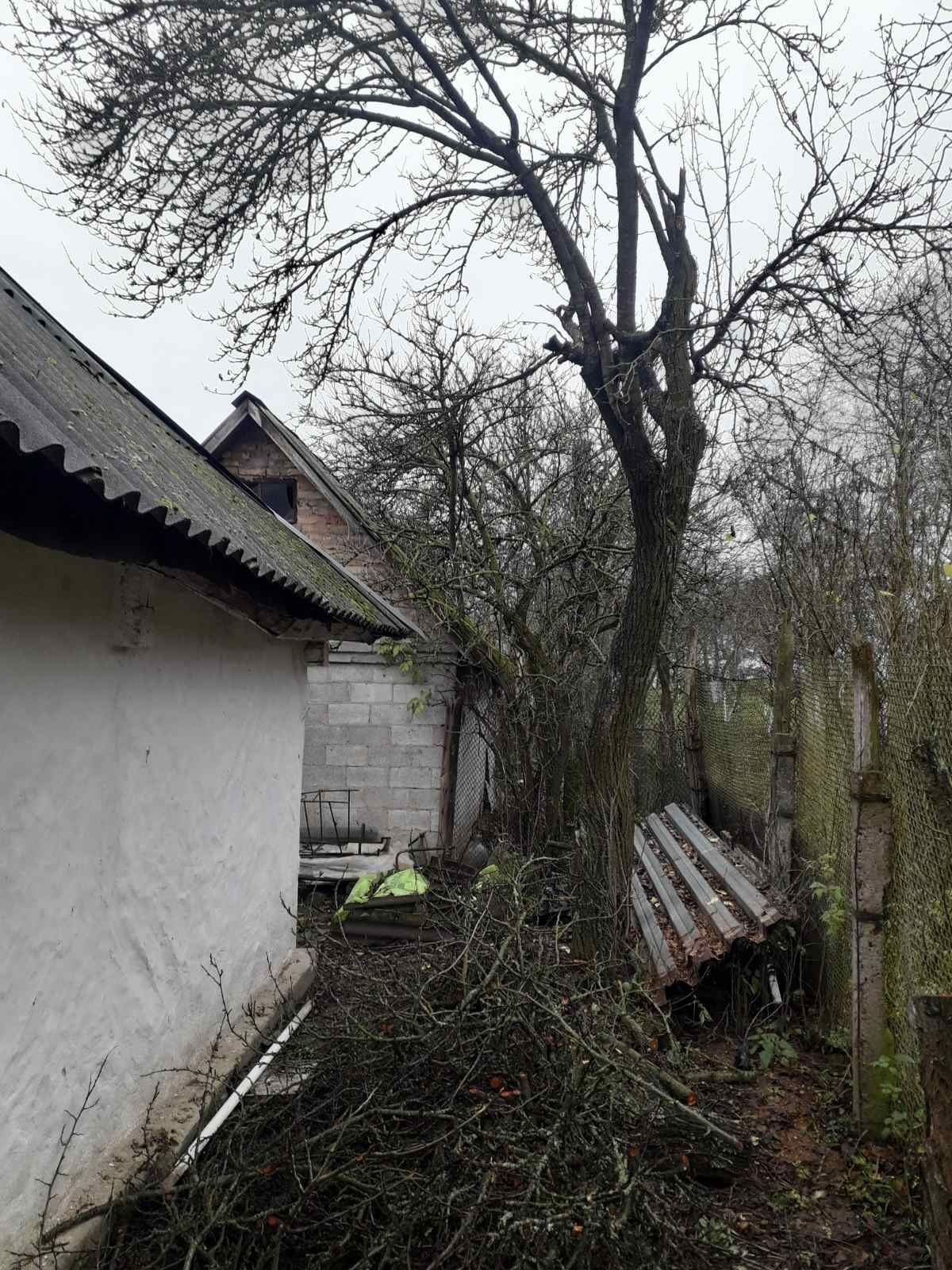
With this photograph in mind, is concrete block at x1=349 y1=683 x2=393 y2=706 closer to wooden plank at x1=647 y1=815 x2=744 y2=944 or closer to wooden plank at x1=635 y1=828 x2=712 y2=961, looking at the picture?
wooden plank at x1=635 y1=828 x2=712 y2=961

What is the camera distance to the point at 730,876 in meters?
6.11

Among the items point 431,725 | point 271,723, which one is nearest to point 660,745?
point 431,725

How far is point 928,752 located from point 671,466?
2807 mm

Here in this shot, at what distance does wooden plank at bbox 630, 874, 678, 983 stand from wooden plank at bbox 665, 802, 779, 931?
57 centimetres

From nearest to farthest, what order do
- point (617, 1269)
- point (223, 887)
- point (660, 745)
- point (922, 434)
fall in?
point (617, 1269), point (223, 887), point (922, 434), point (660, 745)

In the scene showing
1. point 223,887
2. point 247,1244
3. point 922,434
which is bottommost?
point 247,1244

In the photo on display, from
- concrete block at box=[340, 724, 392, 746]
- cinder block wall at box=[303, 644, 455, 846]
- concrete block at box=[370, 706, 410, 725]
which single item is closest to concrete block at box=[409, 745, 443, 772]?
cinder block wall at box=[303, 644, 455, 846]

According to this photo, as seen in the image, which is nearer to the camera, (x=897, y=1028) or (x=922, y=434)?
(x=897, y=1028)

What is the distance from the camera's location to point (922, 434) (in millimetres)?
8453

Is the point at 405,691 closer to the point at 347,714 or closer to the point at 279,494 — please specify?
the point at 347,714

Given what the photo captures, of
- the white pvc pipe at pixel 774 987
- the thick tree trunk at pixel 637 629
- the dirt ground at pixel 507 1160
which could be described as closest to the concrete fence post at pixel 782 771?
the white pvc pipe at pixel 774 987

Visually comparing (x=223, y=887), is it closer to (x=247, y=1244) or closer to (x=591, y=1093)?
(x=247, y=1244)

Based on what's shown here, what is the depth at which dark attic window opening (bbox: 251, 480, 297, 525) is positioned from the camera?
10.0 metres

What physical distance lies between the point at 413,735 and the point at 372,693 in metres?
0.64
